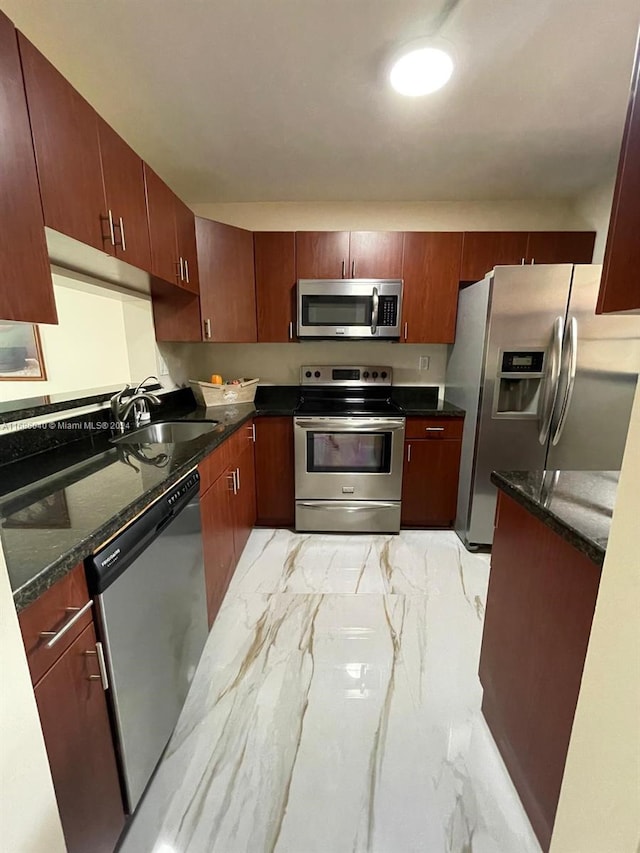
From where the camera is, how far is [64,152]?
1.07 m

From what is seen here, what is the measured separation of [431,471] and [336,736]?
1.70 m

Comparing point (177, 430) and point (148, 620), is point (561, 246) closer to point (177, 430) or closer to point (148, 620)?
point (177, 430)

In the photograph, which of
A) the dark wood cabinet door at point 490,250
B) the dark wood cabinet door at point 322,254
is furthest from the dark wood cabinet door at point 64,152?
the dark wood cabinet door at point 490,250

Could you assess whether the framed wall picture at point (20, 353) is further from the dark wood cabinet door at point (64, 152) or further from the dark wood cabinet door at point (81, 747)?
the dark wood cabinet door at point (81, 747)

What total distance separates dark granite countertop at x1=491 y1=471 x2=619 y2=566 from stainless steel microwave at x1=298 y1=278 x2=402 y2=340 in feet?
5.22

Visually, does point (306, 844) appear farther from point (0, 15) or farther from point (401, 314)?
point (401, 314)

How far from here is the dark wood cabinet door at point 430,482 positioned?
2.51 meters

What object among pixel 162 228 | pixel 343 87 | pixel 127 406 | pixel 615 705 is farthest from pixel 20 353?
pixel 615 705

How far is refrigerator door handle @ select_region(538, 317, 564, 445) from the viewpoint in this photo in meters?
2.04

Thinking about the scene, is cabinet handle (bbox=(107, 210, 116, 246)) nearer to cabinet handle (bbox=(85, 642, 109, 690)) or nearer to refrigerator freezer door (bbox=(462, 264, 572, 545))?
cabinet handle (bbox=(85, 642, 109, 690))

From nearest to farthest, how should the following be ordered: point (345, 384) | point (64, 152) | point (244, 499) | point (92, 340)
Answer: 1. point (64, 152)
2. point (92, 340)
3. point (244, 499)
4. point (345, 384)

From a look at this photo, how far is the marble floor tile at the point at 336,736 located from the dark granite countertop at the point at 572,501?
35.9 inches

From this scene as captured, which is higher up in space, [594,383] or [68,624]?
[594,383]

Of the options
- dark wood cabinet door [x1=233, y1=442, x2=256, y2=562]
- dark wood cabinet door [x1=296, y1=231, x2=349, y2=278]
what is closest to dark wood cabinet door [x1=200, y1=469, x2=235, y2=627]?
dark wood cabinet door [x1=233, y1=442, x2=256, y2=562]
